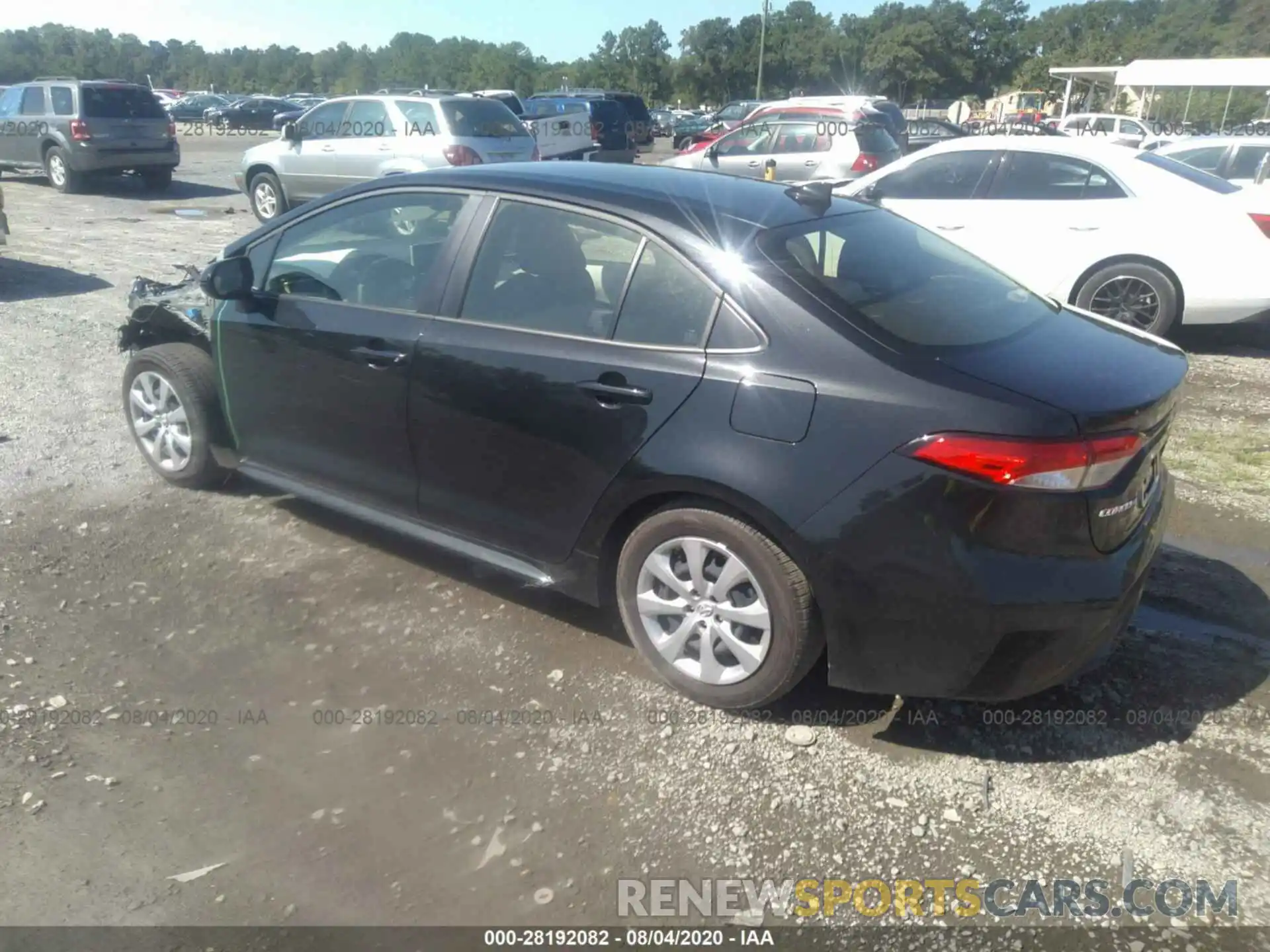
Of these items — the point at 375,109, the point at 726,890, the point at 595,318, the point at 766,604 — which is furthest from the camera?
the point at 375,109

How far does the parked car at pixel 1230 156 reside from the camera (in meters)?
11.7

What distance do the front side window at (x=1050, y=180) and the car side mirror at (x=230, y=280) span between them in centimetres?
595

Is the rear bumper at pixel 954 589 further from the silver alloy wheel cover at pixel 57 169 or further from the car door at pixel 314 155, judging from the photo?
the silver alloy wheel cover at pixel 57 169

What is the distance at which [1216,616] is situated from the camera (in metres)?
3.96

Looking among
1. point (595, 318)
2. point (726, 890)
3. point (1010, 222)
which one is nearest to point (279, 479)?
point (595, 318)

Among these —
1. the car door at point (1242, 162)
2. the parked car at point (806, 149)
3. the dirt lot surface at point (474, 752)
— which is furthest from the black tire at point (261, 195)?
the car door at point (1242, 162)

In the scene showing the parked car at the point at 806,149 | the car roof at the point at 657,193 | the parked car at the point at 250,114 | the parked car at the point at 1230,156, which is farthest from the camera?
the parked car at the point at 250,114

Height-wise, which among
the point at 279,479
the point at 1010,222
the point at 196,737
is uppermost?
the point at 1010,222

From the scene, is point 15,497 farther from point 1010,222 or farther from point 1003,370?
point 1010,222

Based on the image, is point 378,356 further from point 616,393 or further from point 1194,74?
point 1194,74

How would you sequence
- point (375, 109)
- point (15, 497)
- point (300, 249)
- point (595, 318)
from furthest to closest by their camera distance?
point (375, 109) → point (15, 497) → point (300, 249) → point (595, 318)

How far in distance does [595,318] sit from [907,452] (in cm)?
120

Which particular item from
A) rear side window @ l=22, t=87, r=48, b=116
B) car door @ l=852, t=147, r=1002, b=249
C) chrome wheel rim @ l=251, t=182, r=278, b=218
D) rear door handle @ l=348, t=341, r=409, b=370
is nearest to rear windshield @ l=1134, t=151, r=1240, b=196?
car door @ l=852, t=147, r=1002, b=249

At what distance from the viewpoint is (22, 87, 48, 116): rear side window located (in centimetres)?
1694
